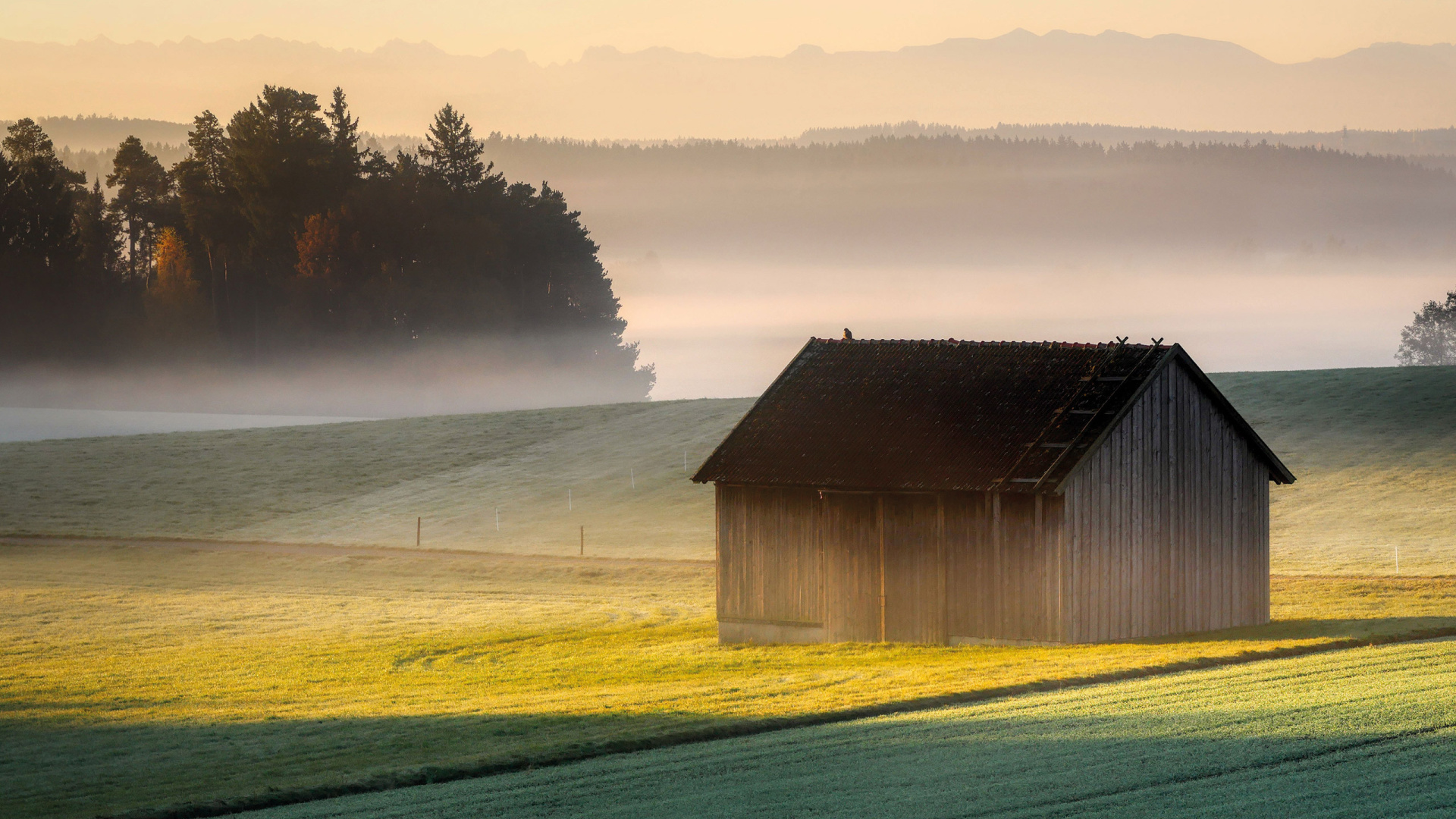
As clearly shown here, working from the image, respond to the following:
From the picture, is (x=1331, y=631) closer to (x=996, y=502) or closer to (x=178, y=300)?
(x=996, y=502)

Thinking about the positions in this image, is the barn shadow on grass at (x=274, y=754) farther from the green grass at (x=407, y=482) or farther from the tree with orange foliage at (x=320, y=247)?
the tree with orange foliage at (x=320, y=247)

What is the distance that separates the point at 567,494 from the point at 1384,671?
1806 inches

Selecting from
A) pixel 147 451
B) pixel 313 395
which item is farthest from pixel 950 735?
pixel 313 395

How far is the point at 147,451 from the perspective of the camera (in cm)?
7819

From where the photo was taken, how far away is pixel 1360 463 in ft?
190

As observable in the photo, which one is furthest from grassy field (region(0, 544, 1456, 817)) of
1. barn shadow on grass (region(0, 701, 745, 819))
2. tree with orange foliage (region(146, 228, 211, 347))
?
tree with orange foliage (region(146, 228, 211, 347))

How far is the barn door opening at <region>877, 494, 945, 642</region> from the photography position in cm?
3138

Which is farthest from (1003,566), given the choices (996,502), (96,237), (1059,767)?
(96,237)

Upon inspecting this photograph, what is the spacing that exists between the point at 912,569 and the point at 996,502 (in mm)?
2310

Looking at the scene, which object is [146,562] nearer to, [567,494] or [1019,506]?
[567,494]

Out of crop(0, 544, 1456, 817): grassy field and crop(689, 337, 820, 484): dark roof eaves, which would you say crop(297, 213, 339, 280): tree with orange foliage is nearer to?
crop(0, 544, 1456, 817): grassy field

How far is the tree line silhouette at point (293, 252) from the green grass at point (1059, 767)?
90.0 meters

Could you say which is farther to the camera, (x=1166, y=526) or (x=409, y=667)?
(x=409, y=667)

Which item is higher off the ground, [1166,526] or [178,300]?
[178,300]
